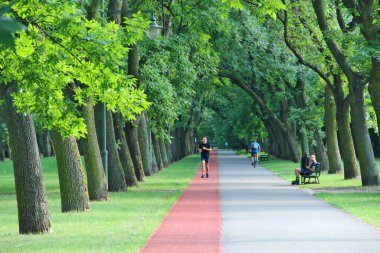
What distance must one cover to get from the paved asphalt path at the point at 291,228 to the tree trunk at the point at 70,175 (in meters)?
3.17

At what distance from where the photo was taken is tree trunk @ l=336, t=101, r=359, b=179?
31828 mm

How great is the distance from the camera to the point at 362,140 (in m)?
27.7

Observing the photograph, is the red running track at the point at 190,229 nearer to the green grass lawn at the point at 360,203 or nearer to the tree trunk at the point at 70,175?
the tree trunk at the point at 70,175

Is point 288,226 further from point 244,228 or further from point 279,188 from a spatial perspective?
point 279,188

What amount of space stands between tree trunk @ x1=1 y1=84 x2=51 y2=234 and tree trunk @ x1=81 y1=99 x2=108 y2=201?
23.8ft

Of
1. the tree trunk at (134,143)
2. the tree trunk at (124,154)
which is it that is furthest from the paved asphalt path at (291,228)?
the tree trunk at (134,143)

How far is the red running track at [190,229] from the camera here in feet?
36.2

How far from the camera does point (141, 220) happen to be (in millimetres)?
15859

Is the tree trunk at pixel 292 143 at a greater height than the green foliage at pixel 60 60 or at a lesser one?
lesser

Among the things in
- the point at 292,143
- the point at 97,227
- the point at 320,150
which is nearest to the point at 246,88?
the point at 320,150

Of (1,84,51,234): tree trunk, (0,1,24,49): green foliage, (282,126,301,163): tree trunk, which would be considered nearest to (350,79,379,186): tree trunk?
(1,84,51,234): tree trunk

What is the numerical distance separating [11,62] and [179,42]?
20.6 meters

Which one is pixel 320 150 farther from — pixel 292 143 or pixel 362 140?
pixel 362 140

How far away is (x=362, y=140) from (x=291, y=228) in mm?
14431
